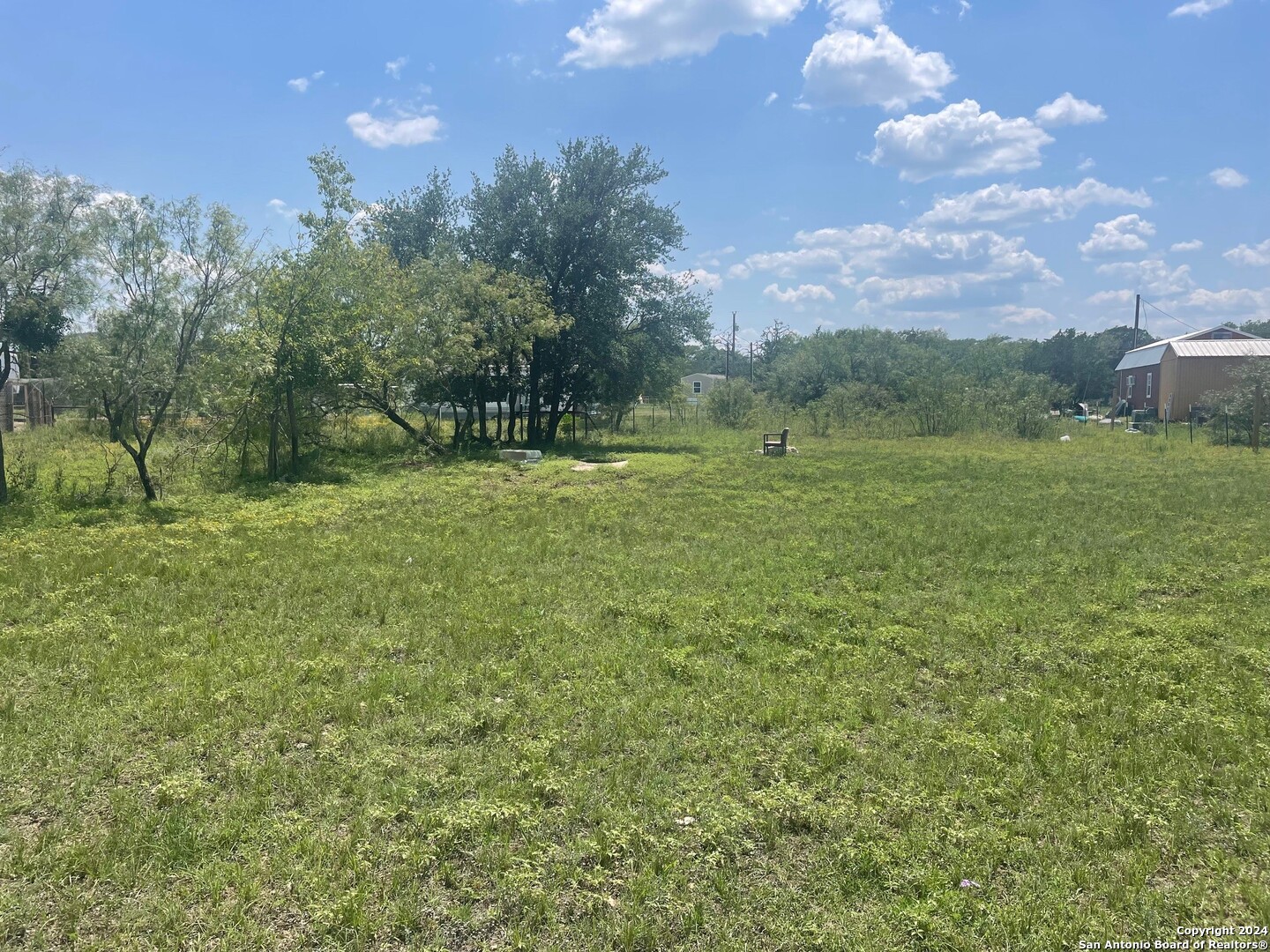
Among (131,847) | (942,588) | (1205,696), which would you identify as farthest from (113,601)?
(1205,696)

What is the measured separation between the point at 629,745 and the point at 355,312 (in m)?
13.5

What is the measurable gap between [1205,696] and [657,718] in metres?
3.17

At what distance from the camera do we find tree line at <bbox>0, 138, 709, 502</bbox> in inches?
393

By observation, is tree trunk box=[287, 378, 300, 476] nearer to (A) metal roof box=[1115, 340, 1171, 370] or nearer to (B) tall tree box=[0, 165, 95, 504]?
(B) tall tree box=[0, 165, 95, 504]

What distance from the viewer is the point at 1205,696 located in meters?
4.20

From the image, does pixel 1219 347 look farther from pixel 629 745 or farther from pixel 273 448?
pixel 629 745

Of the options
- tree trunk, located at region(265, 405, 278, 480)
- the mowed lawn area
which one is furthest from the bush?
the mowed lawn area

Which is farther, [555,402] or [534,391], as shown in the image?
[555,402]

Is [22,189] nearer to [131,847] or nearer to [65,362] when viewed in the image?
[65,362]

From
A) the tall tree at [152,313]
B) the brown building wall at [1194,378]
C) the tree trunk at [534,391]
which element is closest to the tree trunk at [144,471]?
the tall tree at [152,313]

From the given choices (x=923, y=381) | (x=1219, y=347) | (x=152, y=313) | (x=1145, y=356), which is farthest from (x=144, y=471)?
(x=1145, y=356)

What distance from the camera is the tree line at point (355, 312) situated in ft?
32.8

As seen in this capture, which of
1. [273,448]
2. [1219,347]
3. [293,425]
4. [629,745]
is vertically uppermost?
[1219,347]

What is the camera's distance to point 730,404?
30422 millimetres
